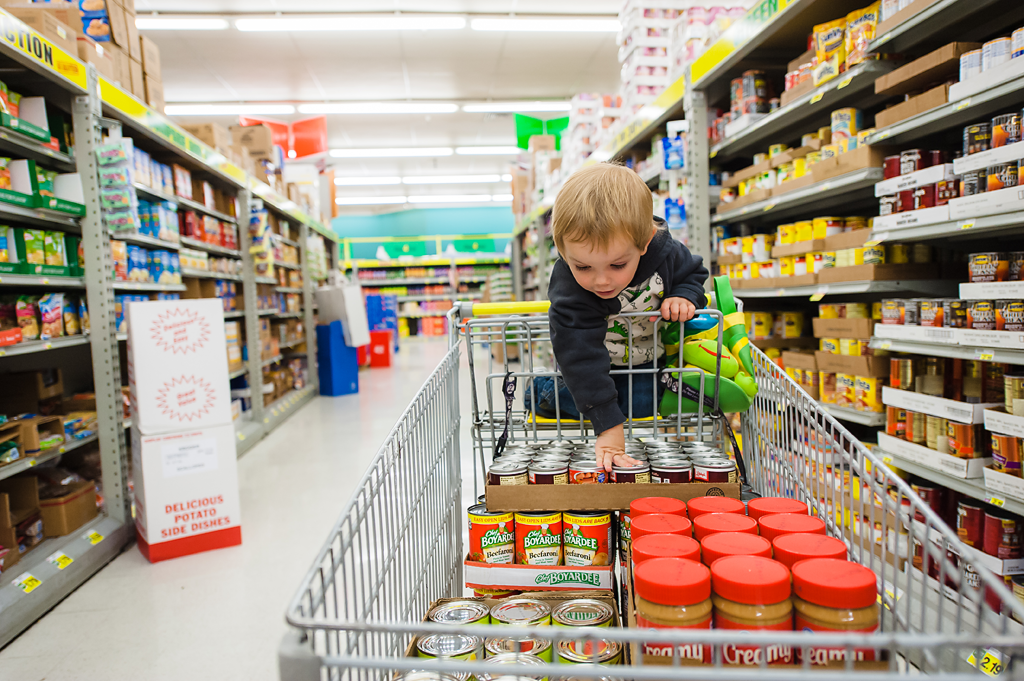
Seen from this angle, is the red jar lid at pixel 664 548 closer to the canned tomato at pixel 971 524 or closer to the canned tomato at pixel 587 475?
the canned tomato at pixel 587 475

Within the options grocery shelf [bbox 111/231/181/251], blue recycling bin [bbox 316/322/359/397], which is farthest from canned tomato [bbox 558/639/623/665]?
blue recycling bin [bbox 316/322/359/397]

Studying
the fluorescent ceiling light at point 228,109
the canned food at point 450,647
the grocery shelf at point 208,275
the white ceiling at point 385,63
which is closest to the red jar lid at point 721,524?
the canned food at point 450,647

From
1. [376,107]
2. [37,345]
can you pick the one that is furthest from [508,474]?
[376,107]

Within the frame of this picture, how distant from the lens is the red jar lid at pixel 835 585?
0.72 metres

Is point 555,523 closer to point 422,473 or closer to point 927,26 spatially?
point 422,473

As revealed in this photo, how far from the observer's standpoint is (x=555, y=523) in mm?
1181

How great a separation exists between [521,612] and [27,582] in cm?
215

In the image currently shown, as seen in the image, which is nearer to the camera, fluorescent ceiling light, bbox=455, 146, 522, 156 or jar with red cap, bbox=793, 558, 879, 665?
jar with red cap, bbox=793, 558, 879, 665

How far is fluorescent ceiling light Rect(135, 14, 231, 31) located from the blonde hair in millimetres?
7626

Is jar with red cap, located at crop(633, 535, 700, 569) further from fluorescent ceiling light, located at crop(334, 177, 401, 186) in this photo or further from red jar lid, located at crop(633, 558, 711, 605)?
fluorescent ceiling light, located at crop(334, 177, 401, 186)

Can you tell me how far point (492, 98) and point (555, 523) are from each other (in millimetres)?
10063

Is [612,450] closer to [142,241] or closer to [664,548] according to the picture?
[664,548]

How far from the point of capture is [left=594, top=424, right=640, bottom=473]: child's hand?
1.21 m

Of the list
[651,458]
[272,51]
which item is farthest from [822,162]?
[272,51]
